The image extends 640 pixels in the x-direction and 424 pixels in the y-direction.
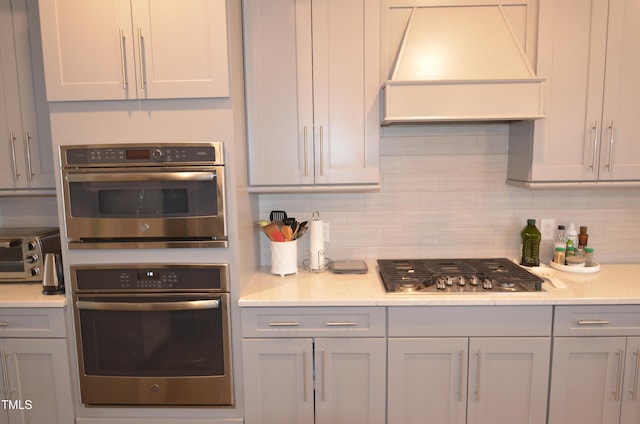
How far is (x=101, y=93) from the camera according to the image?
5.89 ft

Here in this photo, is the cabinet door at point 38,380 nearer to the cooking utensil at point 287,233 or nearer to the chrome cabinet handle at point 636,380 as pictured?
the cooking utensil at point 287,233

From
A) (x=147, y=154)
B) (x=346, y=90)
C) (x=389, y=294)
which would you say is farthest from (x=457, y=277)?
(x=147, y=154)

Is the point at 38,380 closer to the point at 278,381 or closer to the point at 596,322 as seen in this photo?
the point at 278,381

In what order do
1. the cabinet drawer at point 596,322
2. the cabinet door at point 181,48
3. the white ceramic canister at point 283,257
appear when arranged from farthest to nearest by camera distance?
the white ceramic canister at point 283,257 < the cabinet drawer at point 596,322 < the cabinet door at point 181,48

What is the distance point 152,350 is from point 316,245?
94cm

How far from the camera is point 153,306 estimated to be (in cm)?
188

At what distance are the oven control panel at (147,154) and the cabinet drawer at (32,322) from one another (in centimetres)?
71

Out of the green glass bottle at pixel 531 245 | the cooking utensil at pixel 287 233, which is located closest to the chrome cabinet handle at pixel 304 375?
the cooking utensil at pixel 287 233

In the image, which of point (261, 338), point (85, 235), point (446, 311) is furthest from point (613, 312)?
point (85, 235)

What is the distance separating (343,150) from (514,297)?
1.03 metres

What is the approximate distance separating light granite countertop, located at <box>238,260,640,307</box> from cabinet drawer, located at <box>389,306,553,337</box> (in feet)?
0.13

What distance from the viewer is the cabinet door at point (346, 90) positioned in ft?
6.64

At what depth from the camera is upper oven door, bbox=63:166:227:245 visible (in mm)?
1817

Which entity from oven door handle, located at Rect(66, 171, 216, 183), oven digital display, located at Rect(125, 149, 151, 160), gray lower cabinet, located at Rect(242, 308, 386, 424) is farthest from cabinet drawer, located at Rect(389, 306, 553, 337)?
oven digital display, located at Rect(125, 149, 151, 160)
